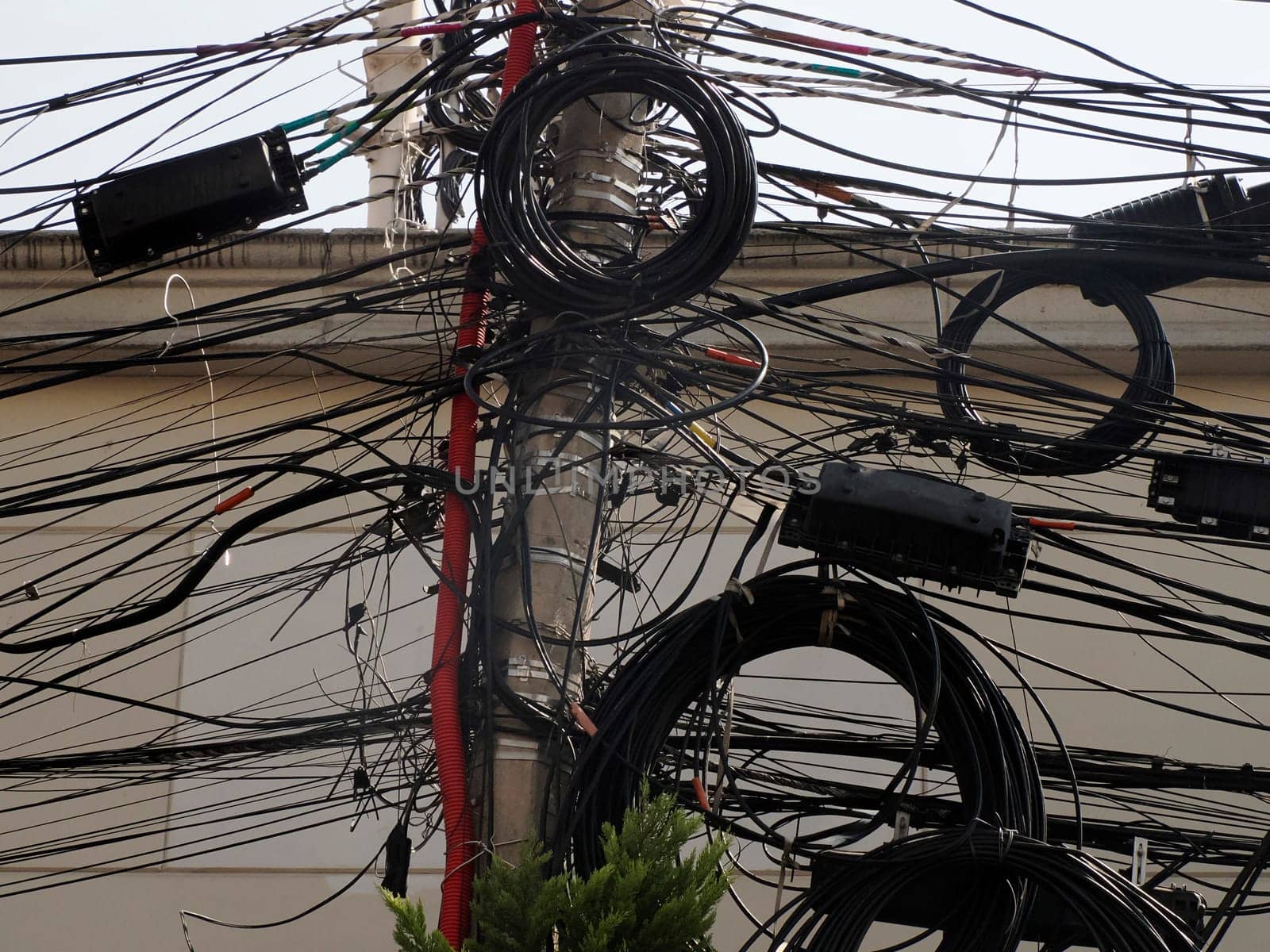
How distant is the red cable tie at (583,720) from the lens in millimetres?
3979

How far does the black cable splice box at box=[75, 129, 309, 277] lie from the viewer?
14.9ft

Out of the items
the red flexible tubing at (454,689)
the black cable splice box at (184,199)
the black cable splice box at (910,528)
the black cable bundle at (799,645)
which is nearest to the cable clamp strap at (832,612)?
the black cable bundle at (799,645)

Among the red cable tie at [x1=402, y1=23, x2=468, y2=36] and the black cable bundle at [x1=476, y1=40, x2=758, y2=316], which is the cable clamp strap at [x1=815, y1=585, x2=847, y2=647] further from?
the red cable tie at [x1=402, y1=23, x2=468, y2=36]

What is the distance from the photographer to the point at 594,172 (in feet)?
14.9

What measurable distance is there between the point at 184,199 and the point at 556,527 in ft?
5.77

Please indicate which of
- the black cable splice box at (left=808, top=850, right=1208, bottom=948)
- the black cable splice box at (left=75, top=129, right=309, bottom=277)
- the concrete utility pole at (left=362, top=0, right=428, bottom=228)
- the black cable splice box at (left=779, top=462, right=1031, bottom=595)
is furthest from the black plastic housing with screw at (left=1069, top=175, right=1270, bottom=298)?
the concrete utility pole at (left=362, top=0, right=428, bottom=228)

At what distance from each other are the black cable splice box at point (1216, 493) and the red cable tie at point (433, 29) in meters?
2.96

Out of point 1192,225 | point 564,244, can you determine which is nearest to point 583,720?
point 564,244

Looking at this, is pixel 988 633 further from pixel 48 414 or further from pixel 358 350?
pixel 48 414

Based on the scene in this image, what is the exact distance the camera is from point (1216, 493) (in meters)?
4.29

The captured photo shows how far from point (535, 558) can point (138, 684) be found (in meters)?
5.37

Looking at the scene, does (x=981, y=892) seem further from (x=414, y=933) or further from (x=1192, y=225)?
(x=1192, y=225)

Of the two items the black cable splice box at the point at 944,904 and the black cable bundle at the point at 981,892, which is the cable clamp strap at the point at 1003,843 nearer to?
the black cable bundle at the point at 981,892

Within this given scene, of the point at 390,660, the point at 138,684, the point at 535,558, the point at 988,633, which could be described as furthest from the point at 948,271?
the point at 138,684
